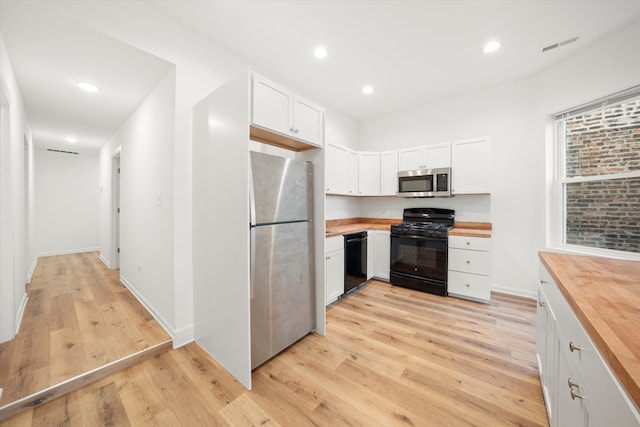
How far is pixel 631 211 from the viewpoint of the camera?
228cm

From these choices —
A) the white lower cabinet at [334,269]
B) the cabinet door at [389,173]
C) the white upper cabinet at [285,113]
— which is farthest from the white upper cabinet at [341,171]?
the white upper cabinet at [285,113]

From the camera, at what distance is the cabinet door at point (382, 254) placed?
3.75 metres

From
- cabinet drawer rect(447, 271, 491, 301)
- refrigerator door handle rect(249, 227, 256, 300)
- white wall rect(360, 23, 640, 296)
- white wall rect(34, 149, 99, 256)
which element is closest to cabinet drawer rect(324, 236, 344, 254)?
refrigerator door handle rect(249, 227, 256, 300)

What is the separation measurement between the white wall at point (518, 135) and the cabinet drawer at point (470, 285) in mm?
575

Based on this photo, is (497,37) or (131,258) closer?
(497,37)

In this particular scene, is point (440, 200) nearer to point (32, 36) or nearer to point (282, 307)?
point (282, 307)

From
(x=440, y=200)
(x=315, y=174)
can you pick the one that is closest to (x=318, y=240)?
(x=315, y=174)

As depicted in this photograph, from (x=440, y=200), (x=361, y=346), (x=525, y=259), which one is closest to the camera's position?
(x=361, y=346)

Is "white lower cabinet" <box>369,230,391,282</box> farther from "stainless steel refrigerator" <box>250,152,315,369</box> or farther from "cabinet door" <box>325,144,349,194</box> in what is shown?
"stainless steel refrigerator" <box>250,152,315,369</box>

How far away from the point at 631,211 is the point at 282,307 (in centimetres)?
331

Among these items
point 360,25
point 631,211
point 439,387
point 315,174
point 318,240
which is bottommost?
point 439,387

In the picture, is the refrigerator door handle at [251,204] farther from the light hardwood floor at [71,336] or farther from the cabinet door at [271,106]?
the light hardwood floor at [71,336]

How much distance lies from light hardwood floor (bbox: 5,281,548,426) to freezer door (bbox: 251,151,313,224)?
3.81 feet

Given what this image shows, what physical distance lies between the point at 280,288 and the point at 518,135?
140 inches
